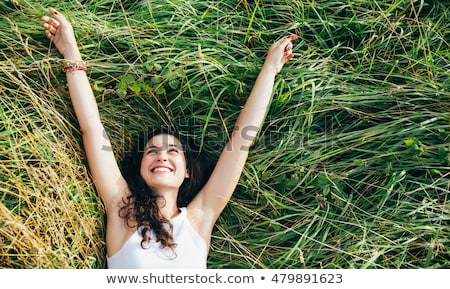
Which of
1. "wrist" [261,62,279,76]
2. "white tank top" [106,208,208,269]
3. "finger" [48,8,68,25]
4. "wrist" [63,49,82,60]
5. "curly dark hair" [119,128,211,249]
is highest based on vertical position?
"finger" [48,8,68,25]

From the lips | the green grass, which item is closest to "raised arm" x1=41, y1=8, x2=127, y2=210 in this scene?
the green grass

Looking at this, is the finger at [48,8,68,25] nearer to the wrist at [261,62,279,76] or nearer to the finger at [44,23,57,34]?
the finger at [44,23,57,34]

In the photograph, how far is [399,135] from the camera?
289 centimetres

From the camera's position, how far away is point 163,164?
108 inches

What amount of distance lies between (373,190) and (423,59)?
2.76 feet

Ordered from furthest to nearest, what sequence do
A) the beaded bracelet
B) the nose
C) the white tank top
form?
1. the beaded bracelet
2. the nose
3. the white tank top

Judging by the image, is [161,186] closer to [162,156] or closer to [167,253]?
[162,156]

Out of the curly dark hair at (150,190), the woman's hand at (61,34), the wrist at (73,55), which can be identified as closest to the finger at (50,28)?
the woman's hand at (61,34)

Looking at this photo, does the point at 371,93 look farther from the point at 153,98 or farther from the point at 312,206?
the point at 153,98

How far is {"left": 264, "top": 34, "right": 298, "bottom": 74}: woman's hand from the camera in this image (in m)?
2.93

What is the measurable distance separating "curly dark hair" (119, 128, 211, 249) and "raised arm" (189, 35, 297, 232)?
0.43 feet

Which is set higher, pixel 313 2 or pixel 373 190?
pixel 313 2
